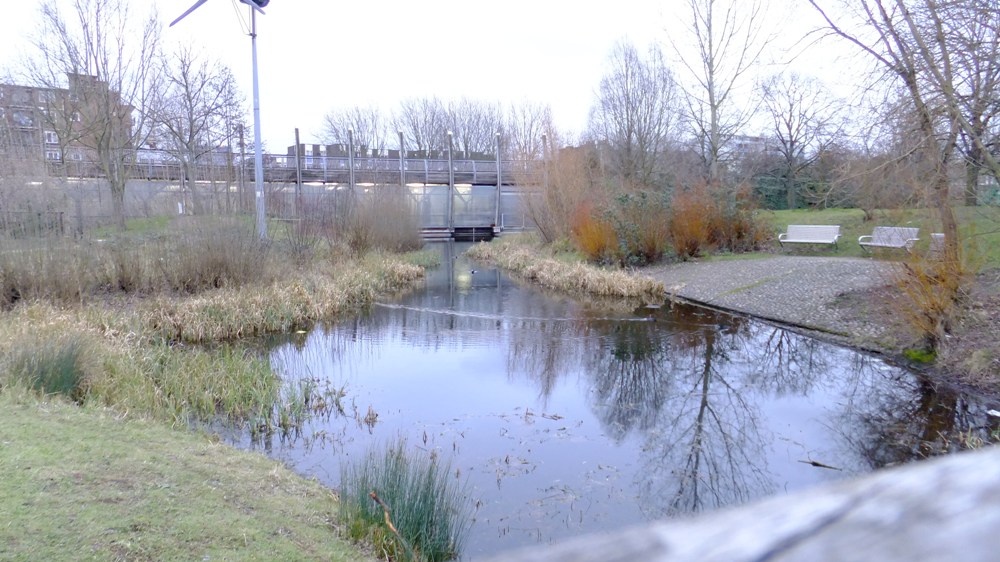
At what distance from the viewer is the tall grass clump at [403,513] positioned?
4.65 m

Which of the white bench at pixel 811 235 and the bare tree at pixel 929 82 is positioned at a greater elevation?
the bare tree at pixel 929 82

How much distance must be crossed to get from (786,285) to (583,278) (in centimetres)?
534

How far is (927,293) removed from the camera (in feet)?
30.3

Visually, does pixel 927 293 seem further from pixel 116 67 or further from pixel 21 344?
pixel 116 67

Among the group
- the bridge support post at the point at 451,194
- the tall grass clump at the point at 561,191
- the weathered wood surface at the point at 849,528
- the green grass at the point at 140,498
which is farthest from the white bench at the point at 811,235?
the bridge support post at the point at 451,194

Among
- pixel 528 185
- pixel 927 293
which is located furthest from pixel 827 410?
pixel 528 185

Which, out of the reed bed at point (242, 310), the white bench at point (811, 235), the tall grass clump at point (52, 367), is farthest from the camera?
the white bench at point (811, 235)

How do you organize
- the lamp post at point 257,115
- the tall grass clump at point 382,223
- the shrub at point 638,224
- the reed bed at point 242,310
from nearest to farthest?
the reed bed at point 242,310, the lamp post at point 257,115, the shrub at point 638,224, the tall grass clump at point 382,223

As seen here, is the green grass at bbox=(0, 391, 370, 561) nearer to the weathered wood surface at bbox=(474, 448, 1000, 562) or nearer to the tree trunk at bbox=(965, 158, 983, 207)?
the weathered wood surface at bbox=(474, 448, 1000, 562)

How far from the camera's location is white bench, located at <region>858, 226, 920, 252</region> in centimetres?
998

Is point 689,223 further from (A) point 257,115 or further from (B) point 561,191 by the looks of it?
(A) point 257,115

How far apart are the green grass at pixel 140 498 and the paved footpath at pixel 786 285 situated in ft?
29.6

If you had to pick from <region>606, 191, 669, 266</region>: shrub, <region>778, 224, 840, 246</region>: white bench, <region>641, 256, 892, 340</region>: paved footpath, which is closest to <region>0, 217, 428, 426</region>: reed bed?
<region>606, 191, 669, 266</region>: shrub

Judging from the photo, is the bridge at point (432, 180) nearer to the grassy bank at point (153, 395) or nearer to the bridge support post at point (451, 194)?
the bridge support post at point (451, 194)
